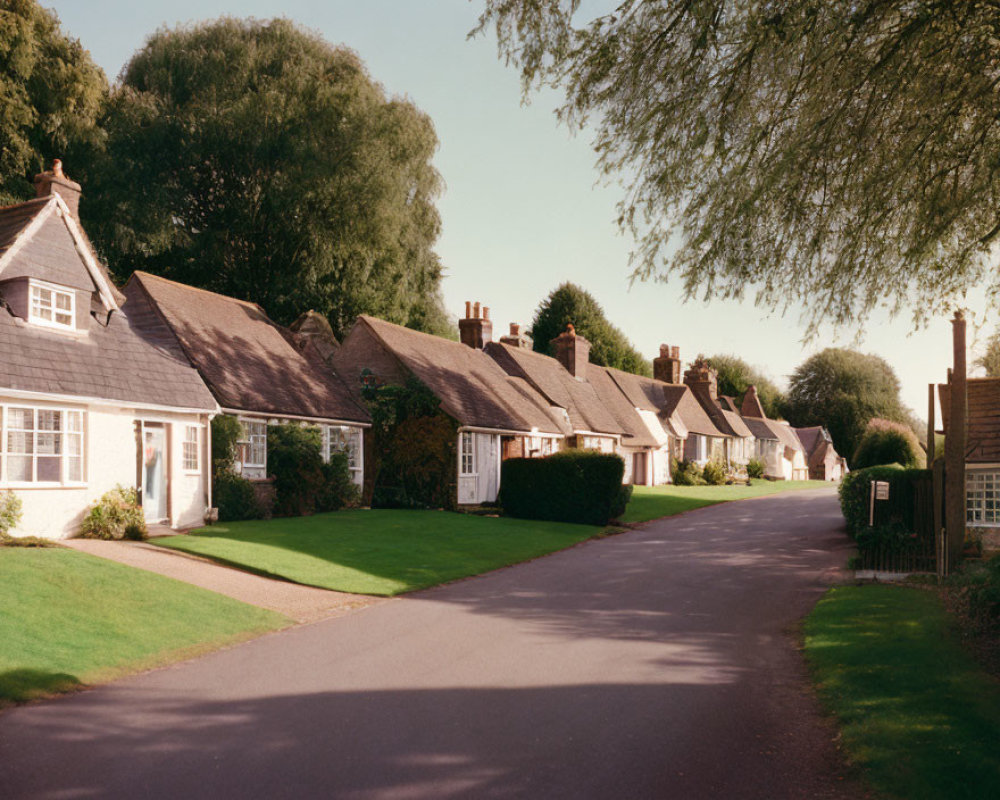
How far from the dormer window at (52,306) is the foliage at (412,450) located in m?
12.7

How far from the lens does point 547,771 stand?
269 inches

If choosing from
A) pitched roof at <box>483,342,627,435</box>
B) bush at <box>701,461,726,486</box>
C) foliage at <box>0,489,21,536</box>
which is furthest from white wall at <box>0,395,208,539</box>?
bush at <box>701,461,726,486</box>

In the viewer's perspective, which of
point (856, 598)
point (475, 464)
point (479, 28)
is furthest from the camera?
point (475, 464)

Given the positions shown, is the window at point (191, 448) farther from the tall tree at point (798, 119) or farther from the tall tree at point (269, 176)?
the tall tree at point (269, 176)

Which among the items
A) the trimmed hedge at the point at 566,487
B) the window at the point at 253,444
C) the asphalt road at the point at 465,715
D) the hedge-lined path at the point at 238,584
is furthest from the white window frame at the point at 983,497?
the window at the point at 253,444

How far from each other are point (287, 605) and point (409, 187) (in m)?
33.9

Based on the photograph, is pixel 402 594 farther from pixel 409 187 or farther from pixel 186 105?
Answer: pixel 186 105

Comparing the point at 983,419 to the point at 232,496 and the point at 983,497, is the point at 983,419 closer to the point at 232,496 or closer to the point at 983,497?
the point at 983,497

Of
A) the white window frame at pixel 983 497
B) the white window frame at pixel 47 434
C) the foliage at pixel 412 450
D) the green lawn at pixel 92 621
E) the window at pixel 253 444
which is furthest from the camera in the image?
the foliage at pixel 412 450

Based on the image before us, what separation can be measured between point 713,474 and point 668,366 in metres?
10.6

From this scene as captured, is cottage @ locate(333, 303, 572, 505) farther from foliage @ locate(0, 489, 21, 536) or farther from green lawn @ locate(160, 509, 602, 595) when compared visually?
foliage @ locate(0, 489, 21, 536)

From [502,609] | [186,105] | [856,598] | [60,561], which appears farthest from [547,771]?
[186,105]

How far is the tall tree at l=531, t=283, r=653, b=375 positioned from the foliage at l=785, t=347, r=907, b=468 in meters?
29.0

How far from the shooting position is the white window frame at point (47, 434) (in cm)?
1839
